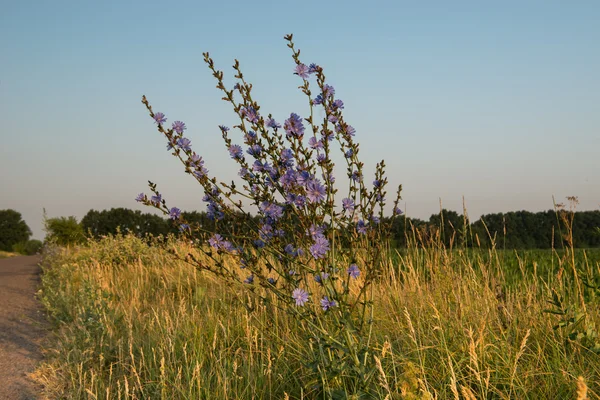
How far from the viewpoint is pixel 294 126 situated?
9.71 feet

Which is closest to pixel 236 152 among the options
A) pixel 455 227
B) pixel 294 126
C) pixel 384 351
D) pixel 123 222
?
pixel 294 126

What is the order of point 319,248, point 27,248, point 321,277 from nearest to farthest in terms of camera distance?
point 319,248, point 321,277, point 27,248

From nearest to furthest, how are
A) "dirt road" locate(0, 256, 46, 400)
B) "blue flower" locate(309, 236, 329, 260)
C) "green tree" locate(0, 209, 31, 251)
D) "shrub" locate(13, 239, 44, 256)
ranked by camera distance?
"blue flower" locate(309, 236, 329, 260) → "dirt road" locate(0, 256, 46, 400) → "shrub" locate(13, 239, 44, 256) → "green tree" locate(0, 209, 31, 251)

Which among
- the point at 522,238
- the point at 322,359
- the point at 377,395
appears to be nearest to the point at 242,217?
the point at 322,359

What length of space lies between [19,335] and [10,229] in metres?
20.1

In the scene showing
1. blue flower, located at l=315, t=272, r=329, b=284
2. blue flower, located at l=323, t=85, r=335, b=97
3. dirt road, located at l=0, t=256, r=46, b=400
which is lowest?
dirt road, located at l=0, t=256, r=46, b=400

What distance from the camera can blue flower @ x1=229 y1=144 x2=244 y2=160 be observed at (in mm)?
3322

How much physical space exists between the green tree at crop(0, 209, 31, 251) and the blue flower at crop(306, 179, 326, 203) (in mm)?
24118

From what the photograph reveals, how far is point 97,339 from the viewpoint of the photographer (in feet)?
16.0

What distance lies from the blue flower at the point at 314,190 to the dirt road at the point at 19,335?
2.98 meters

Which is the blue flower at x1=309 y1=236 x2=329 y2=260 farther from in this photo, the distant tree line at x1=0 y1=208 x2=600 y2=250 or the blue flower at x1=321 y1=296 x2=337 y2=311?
the distant tree line at x1=0 y1=208 x2=600 y2=250

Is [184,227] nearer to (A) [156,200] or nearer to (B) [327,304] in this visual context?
(A) [156,200]

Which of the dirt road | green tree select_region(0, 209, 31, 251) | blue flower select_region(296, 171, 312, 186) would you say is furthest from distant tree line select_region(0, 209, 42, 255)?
blue flower select_region(296, 171, 312, 186)

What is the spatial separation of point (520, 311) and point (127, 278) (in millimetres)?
6685
